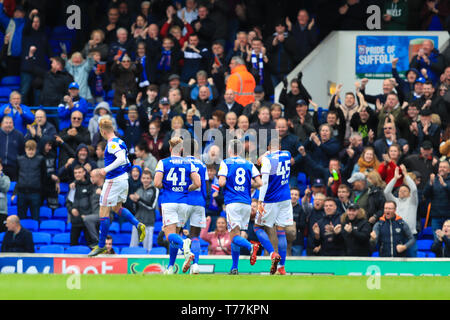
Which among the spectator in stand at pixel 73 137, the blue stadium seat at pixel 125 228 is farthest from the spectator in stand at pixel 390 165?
the spectator in stand at pixel 73 137

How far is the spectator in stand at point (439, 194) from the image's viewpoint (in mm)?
19656

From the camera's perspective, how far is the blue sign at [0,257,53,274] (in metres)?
17.8

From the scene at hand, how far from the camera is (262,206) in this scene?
645 inches

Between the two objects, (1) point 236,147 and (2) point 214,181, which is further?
(2) point 214,181

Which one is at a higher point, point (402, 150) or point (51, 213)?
point (402, 150)

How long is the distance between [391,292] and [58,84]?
38.0 ft

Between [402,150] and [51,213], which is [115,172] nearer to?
[51,213]

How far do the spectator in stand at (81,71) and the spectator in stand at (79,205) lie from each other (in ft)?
12.2

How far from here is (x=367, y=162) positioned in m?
20.3

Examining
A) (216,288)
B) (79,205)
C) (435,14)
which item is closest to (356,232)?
(216,288)

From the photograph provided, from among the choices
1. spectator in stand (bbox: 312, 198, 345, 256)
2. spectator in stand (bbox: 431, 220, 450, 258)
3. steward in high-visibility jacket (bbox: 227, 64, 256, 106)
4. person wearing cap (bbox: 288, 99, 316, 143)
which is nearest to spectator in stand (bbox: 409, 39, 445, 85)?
person wearing cap (bbox: 288, 99, 316, 143)

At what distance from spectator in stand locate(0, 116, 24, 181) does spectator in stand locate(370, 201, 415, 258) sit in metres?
7.78

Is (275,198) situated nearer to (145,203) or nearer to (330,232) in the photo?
(330,232)

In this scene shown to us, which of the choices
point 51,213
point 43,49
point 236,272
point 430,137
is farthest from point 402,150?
point 43,49
